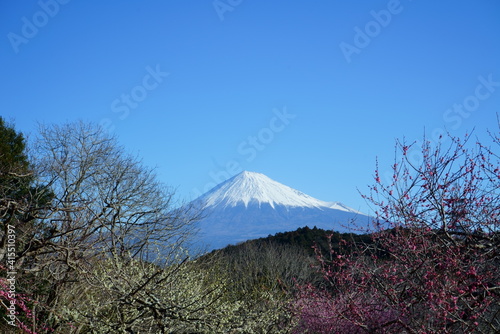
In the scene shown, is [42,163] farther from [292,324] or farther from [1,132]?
[292,324]

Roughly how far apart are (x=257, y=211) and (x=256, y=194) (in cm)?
1064

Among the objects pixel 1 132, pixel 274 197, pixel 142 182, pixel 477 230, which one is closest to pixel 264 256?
pixel 142 182

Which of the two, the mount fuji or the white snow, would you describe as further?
the white snow

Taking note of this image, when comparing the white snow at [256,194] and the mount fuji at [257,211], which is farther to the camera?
the white snow at [256,194]

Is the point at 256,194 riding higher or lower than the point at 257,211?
higher

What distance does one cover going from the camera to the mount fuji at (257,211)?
295ft

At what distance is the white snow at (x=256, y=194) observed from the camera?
106m

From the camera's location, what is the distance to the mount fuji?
89875mm

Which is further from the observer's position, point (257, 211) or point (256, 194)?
point (256, 194)

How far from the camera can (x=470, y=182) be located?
18.5ft

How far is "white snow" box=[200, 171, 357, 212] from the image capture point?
10550 cm

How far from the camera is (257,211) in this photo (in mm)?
100938

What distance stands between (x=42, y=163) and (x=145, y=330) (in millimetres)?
15012

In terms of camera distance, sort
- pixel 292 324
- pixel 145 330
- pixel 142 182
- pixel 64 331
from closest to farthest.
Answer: pixel 145 330 → pixel 64 331 → pixel 292 324 → pixel 142 182
